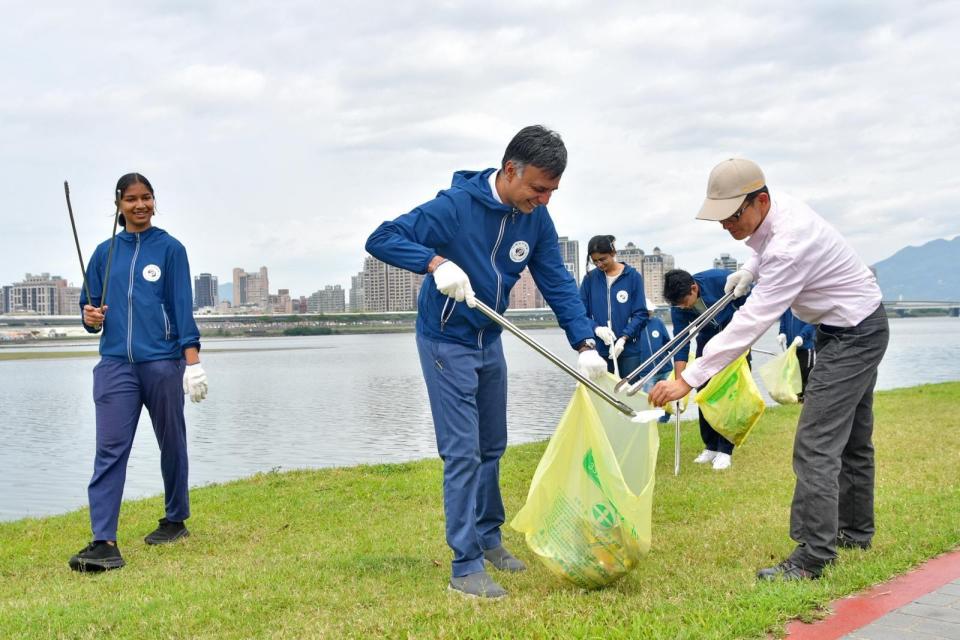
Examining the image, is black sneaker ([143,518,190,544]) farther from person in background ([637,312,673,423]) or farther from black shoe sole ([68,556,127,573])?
person in background ([637,312,673,423])

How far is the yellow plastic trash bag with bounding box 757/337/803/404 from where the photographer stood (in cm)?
895

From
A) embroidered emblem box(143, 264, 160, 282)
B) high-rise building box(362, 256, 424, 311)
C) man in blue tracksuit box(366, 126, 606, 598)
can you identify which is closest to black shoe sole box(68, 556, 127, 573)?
embroidered emblem box(143, 264, 160, 282)

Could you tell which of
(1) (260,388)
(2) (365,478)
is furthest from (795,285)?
(1) (260,388)

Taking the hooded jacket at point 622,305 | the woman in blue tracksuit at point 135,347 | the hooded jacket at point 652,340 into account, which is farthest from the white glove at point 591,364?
the hooded jacket at point 622,305

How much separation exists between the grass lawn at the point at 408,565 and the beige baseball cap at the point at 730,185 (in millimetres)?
1488

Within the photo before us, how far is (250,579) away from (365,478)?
3300 mm

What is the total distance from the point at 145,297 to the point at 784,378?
622 centimetres

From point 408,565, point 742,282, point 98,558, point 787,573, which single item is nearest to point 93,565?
point 98,558

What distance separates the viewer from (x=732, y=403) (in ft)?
22.1

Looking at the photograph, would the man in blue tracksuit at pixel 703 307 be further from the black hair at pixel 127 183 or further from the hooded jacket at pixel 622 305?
the black hair at pixel 127 183

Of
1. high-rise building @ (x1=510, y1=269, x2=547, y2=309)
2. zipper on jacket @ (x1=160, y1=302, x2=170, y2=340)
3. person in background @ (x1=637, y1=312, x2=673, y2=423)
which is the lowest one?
person in background @ (x1=637, y1=312, x2=673, y2=423)

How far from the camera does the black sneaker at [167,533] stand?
539 cm

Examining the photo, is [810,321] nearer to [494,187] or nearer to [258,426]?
[494,187]

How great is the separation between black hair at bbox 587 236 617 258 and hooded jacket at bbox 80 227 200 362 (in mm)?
3498
